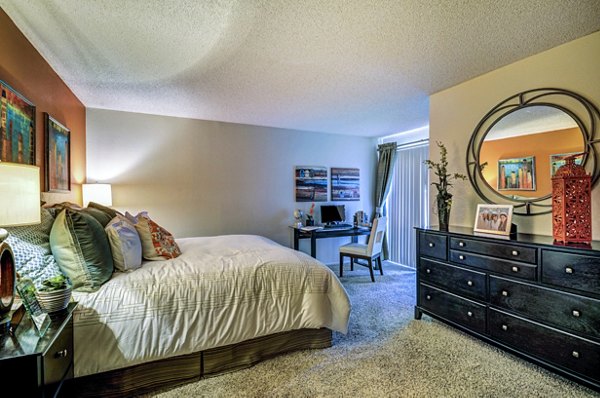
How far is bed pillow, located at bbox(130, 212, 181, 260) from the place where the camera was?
2.30 meters

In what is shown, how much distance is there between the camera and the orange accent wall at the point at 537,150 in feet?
7.05

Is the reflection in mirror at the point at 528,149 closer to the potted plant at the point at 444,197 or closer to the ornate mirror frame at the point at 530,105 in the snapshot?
the ornate mirror frame at the point at 530,105

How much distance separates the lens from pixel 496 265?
7.16 feet

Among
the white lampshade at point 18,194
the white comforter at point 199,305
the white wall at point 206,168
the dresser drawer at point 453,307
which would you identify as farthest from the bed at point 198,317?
the white wall at point 206,168

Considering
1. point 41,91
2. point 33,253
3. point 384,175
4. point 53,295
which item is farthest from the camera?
point 384,175

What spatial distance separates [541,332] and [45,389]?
278 centimetres


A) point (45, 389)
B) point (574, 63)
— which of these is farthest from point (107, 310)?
point (574, 63)

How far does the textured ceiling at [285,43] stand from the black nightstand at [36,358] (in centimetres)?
178

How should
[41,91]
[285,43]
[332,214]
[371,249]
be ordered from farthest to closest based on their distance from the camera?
[332,214] < [371,249] < [41,91] < [285,43]

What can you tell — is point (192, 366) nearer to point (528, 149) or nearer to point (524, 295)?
point (524, 295)

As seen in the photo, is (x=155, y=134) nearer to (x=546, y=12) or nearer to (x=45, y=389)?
(x=45, y=389)

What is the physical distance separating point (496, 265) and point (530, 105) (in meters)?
1.37

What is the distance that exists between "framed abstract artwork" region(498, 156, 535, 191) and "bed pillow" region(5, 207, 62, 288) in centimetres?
343

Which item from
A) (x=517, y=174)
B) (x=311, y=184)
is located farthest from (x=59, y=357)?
(x=311, y=184)
